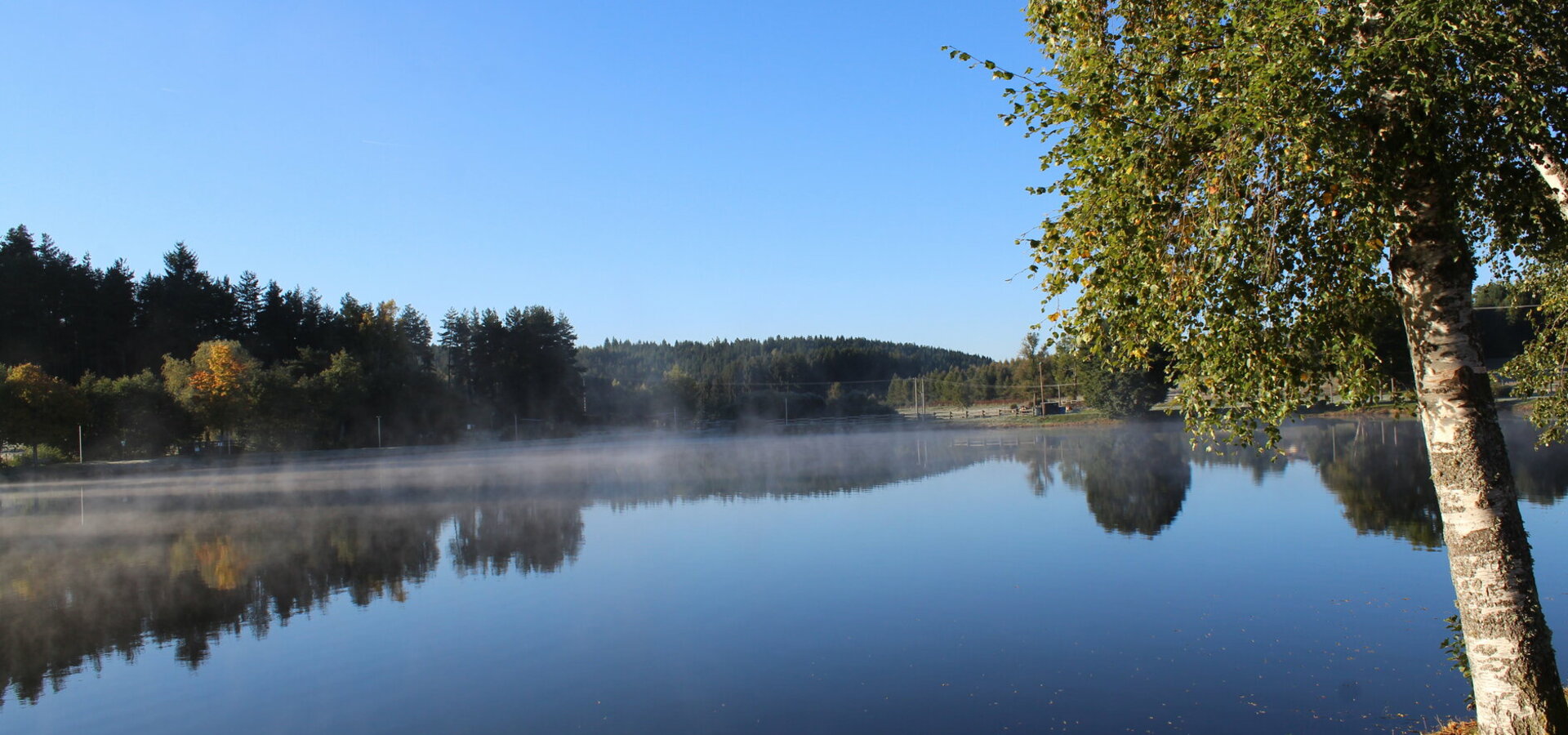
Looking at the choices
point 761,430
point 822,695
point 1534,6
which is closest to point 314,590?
point 822,695

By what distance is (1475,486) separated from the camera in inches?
230

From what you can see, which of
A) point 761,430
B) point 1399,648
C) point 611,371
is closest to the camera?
point 1399,648

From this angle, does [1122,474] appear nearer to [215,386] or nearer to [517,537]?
[517,537]

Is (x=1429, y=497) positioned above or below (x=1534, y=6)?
below

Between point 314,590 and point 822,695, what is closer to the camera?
point 822,695

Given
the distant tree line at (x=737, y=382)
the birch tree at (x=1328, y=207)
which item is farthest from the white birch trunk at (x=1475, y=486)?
the distant tree line at (x=737, y=382)

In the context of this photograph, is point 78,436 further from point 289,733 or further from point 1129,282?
point 1129,282

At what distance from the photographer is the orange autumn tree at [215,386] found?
59.8 metres

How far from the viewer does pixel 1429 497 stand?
2272cm

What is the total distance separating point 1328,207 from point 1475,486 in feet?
6.41

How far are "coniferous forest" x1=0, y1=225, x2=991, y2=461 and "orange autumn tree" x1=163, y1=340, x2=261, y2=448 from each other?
0.10 metres

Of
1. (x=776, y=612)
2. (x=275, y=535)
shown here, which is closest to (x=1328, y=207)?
(x=776, y=612)

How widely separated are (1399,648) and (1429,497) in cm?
1448

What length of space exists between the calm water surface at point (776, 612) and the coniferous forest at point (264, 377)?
31816 mm
